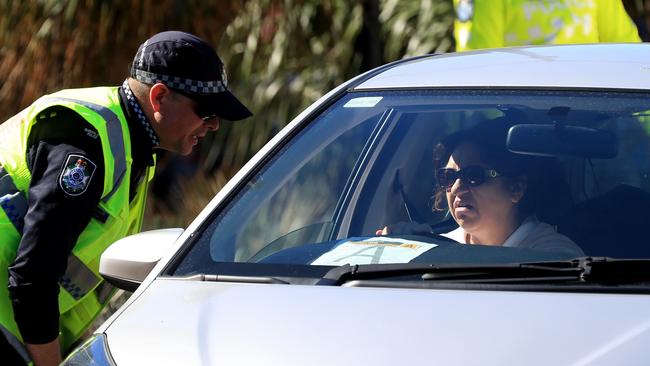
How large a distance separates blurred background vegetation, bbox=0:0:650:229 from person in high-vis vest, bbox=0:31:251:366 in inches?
158

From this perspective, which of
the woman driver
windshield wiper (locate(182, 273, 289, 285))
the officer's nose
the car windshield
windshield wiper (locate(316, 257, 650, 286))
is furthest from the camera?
the officer's nose

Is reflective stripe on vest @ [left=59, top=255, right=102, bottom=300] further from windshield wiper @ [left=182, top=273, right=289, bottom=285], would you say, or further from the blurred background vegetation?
the blurred background vegetation

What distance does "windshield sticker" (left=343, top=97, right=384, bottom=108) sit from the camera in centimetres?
354

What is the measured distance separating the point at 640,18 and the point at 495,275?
19.1 feet

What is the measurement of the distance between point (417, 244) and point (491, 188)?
0.28 m

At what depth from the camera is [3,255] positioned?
3508mm

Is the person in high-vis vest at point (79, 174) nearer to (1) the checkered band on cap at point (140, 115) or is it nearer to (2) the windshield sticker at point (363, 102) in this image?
(1) the checkered band on cap at point (140, 115)

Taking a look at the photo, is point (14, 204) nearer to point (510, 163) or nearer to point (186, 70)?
point (186, 70)

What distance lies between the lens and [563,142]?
10.9 ft

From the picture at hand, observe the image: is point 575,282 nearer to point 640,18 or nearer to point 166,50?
point 166,50

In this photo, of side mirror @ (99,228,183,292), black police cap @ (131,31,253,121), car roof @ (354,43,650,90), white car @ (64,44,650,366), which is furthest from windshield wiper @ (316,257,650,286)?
black police cap @ (131,31,253,121)

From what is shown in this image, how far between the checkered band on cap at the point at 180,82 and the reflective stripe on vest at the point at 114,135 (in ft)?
0.57

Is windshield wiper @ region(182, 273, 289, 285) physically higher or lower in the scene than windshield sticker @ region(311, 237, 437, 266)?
lower

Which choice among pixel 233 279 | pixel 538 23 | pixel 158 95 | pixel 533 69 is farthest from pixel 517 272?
pixel 538 23
